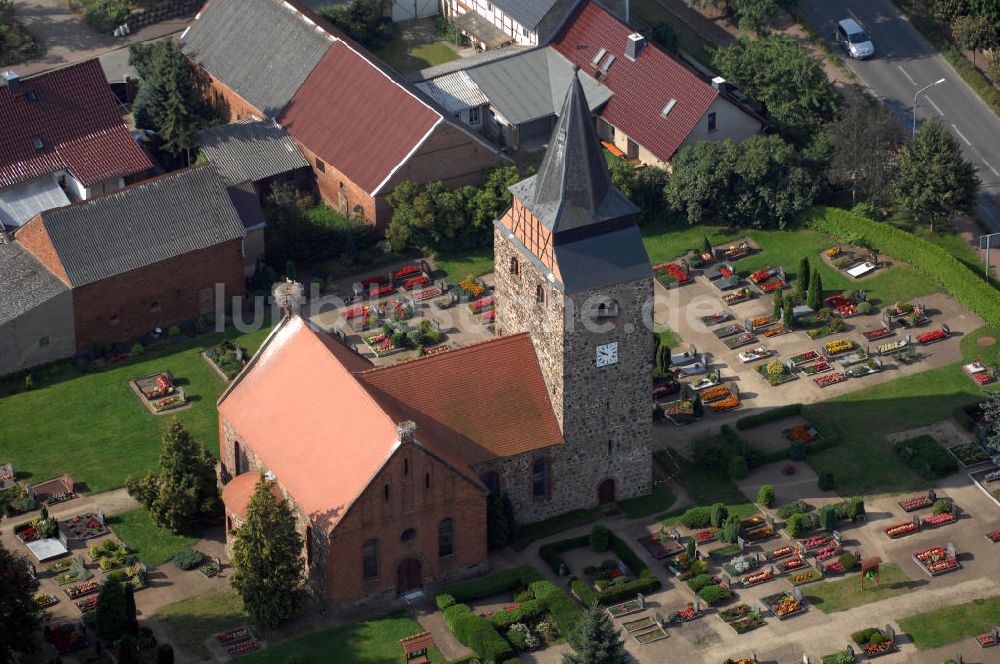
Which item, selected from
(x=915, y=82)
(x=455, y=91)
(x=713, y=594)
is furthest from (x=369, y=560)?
(x=915, y=82)

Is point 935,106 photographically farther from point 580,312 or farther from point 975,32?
point 580,312

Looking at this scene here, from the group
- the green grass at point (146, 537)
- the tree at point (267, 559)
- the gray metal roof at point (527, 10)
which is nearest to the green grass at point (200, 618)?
the tree at point (267, 559)

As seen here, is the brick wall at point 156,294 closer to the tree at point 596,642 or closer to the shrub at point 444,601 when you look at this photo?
the shrub at point 444,601

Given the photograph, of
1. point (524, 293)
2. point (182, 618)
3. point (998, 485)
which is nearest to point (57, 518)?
point (182, 618)

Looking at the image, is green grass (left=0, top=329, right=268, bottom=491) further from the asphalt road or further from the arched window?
the asphalt road

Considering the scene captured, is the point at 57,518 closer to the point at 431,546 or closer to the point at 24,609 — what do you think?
the point at 24,609
